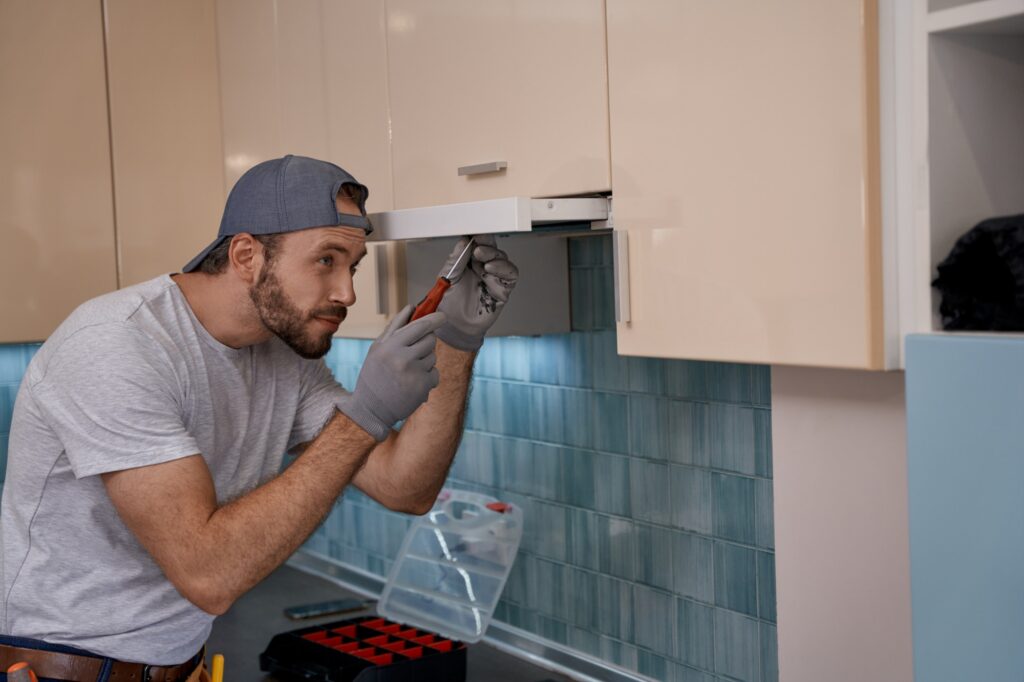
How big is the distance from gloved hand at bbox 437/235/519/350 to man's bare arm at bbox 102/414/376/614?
1.04ft

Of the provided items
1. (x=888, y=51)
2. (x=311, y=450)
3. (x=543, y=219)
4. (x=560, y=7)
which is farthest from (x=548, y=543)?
(x=888, y=51)

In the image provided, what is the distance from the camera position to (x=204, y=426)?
1.64m

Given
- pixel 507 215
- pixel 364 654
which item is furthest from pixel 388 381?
pixel 364 654

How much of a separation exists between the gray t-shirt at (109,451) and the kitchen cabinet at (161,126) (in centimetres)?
77

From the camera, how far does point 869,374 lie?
4.37 feet

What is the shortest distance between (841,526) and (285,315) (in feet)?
2.75

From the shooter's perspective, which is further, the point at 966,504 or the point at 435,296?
the point at 435,296

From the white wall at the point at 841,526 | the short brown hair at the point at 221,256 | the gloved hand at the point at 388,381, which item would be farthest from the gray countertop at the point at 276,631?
the short brown hair at the point at 221,256

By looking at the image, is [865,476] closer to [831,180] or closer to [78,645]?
[831,180]

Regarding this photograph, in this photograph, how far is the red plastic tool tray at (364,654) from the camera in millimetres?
1939

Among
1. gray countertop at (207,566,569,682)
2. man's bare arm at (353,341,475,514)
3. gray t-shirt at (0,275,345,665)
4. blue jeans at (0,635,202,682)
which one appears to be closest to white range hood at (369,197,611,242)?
man's bare arm at (353,341,475,514)

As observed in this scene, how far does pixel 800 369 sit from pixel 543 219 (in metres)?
0.41

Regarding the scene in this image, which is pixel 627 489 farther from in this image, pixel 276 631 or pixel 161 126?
pixel 161 126

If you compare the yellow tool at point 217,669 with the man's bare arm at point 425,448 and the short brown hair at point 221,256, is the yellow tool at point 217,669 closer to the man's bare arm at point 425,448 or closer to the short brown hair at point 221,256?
the man's bare arm at point 425,448
